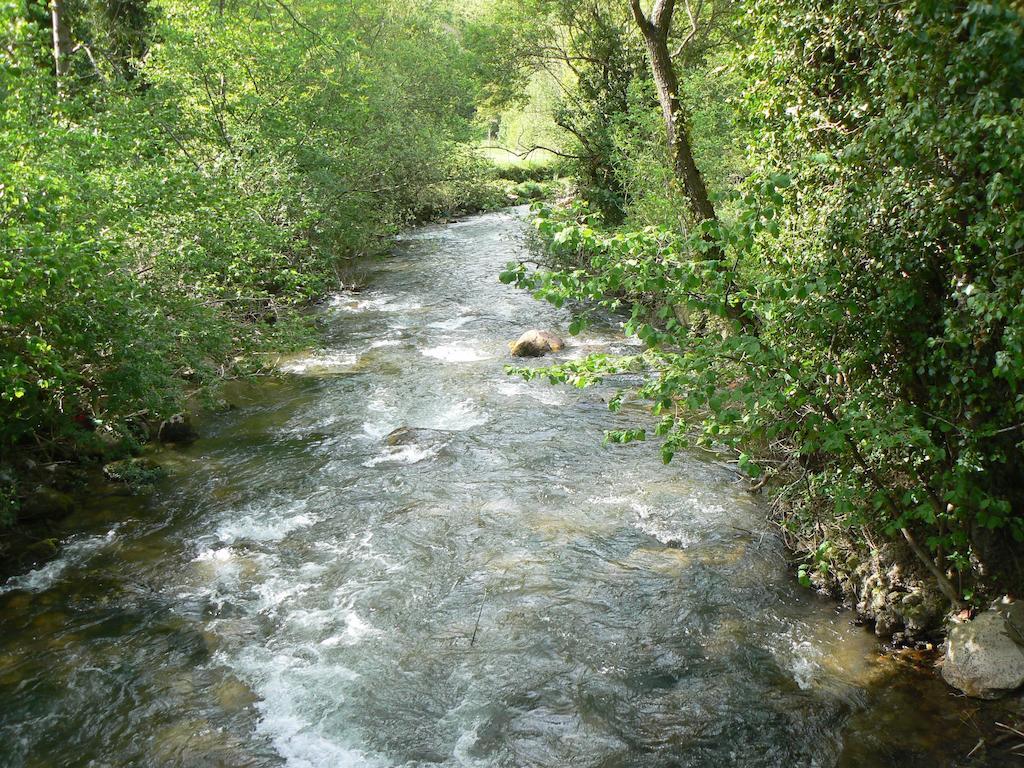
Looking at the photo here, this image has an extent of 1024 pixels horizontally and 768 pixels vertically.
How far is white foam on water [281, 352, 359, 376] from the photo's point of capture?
16531mm

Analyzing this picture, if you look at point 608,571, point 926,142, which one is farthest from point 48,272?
point 926,142

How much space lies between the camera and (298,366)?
1700 centimetres

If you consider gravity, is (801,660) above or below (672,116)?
below

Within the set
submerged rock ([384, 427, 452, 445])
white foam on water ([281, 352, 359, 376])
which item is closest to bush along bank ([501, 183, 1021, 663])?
submerged rock ([384, 427, 452, 445])

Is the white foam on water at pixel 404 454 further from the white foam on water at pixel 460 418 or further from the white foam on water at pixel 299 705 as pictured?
the white foam on water at pixel 299 705

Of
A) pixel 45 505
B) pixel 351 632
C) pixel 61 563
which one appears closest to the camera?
pixel 351 632

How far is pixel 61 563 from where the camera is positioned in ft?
29.8

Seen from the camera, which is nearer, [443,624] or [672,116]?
[443,624]

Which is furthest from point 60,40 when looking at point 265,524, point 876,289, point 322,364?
point 876,289

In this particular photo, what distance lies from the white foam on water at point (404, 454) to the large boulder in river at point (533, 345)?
5208 millimetres

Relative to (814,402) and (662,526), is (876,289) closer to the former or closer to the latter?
(814,402)

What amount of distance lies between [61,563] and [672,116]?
9713 millimetres

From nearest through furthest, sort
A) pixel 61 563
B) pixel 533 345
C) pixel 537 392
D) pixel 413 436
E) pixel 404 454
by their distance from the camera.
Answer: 1. pixel 61 563
2. pixel 404 454
3. pixel 413 436
4. pixel 537 392
5. pixel 533 345

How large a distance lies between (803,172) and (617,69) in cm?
1859
